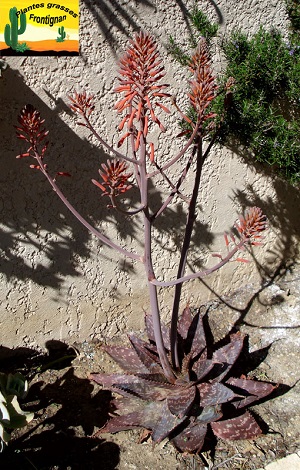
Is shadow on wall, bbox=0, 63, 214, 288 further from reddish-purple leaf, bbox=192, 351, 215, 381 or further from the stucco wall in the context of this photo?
reddish-purple leaf, bbox=192, 351, 215, 381

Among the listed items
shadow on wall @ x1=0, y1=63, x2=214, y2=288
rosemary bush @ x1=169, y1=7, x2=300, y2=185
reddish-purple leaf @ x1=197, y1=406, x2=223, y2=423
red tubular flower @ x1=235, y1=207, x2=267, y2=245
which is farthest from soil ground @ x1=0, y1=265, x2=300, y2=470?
red tubular flower @ x1=235, y1=207, x2=267, y2=245

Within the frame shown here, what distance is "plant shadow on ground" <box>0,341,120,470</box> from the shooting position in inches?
98.8

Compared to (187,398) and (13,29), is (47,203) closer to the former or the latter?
(13,29)

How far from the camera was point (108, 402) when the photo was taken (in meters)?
2.85

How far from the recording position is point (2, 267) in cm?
281

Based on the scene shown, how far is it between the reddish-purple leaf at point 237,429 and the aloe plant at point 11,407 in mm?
942

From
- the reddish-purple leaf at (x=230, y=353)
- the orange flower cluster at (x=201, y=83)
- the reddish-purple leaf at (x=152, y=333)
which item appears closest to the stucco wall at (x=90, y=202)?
the reddish-purple leaf at (x=152, y=333)

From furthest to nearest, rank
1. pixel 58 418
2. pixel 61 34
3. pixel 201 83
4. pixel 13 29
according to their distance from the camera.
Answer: pixel 58 418 < pixel 61 34 < pixel 13 29 < pixel 201 83

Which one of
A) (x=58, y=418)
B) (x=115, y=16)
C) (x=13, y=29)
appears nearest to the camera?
(x=13, y=29)

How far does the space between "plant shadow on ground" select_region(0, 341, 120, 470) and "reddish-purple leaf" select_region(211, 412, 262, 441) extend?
536 mm

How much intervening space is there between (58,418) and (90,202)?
3.94 feet

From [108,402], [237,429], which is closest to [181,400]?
[237,429]

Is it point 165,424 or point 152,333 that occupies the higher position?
point 152,333

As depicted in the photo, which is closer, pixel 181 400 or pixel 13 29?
pixel 13 29
